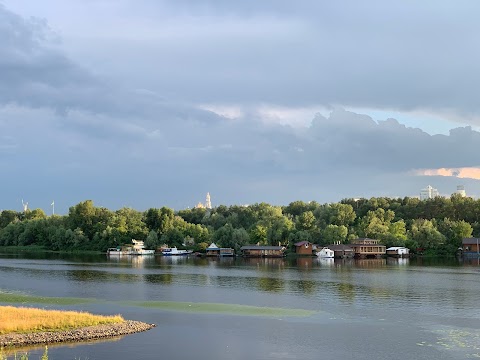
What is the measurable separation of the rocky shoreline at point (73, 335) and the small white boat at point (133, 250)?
395ft

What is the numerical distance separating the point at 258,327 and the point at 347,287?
2852cm

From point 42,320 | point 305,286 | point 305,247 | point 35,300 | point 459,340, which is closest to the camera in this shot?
point 459,340

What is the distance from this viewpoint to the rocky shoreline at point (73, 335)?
3266cm

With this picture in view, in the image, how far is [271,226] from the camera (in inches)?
6058

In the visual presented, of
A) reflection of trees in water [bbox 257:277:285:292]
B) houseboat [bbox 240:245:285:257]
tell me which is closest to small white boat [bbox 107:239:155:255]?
houseboat [bbox 240:245:285:257]

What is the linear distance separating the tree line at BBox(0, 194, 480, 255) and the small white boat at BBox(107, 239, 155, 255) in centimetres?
319

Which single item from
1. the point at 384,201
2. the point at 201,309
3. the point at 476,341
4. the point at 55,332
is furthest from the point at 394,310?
the point at 384,201

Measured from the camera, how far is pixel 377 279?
7775 centimetres

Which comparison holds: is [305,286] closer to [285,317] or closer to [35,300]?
[285,317]

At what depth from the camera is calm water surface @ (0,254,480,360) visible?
3325 centimetres

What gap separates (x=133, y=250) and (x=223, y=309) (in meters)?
115

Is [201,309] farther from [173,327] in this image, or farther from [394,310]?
[394,310]

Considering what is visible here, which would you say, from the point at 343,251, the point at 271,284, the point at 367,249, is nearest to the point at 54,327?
the point at 271,284

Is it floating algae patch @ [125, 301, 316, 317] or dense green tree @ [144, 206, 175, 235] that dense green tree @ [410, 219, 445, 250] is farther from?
floating algae patch @ [125, 301, 316, 317]
